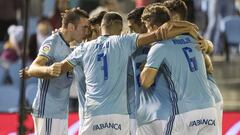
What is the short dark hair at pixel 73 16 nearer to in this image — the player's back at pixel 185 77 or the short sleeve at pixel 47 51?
the short sleeve at pixel 47 51

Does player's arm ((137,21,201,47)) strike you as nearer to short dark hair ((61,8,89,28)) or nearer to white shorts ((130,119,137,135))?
short dark hair ((61,8,89,28))

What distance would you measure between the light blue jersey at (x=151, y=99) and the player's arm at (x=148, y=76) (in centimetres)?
19

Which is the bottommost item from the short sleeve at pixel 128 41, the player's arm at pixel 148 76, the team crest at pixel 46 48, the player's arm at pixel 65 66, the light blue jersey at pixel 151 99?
the light blue jersey at pixel 151 99

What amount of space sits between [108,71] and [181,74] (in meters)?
0.68

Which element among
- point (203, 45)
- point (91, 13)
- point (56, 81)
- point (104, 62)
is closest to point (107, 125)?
point (104, 62)

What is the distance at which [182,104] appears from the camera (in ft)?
26.8

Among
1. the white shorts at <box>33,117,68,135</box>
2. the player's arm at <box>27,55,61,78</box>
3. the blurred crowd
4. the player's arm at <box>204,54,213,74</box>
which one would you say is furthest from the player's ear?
the blurred crowd

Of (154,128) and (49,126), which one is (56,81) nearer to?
(49,126)

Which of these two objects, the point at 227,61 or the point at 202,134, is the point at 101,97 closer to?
the point at 202,134

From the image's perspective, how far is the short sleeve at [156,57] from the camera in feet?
26.5

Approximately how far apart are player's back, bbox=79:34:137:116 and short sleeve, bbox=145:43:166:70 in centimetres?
31

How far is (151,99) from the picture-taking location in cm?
Result: 844

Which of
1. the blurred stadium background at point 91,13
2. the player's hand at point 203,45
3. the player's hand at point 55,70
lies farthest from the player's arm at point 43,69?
the blurred stadium background at point 91,13

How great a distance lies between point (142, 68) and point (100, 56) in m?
0.40
